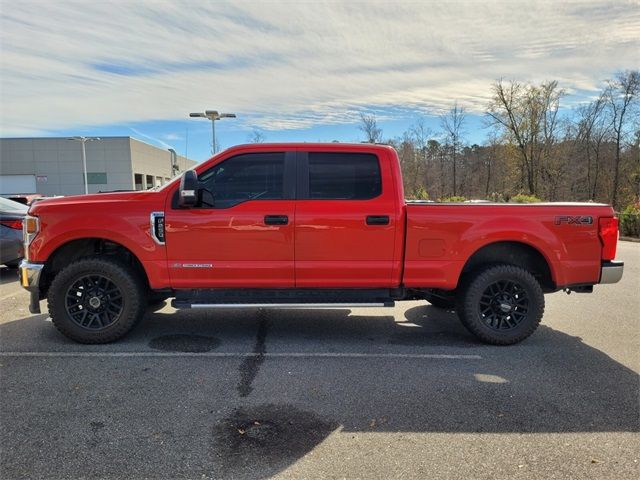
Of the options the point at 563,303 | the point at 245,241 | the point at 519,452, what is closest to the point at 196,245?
the point at 245,241

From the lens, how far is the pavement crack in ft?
12.6

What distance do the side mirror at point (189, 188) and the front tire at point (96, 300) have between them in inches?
40.9

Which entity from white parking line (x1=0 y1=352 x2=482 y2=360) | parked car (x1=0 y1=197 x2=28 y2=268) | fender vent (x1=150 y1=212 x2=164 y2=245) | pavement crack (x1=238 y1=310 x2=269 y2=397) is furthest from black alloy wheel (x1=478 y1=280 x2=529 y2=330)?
parked car (x1=0 y1=197 x2=28 y2=268)

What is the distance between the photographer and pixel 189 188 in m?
4.39

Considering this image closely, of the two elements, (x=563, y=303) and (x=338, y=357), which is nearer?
(x=338, y=357)

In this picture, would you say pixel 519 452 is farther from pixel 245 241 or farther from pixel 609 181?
pixel 609 181

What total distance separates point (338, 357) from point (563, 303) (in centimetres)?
415

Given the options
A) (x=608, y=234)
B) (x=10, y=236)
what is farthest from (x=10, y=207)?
(x=608, y=234)

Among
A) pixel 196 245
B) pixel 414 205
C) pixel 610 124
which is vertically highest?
pixel 610 124

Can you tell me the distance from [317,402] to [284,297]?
1.48 meters

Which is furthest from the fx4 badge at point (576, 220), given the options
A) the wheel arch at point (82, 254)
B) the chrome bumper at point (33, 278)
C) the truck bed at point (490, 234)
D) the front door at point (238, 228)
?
the chrome bumper at point (33, 278)

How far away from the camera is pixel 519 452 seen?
9.59 feet

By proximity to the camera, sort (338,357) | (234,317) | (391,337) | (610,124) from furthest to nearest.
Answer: (610,124)
(234,317)
(391,337)
(338,357)

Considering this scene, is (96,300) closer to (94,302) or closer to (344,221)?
(94,302)
